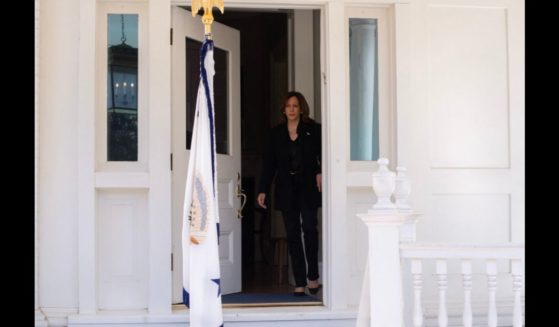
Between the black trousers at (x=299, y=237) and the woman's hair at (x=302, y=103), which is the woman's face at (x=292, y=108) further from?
the black trousers at (x=299, y=237)

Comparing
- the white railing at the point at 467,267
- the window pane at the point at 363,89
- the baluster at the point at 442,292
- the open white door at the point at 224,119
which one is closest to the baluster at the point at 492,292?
the white railing at the point at 467,267

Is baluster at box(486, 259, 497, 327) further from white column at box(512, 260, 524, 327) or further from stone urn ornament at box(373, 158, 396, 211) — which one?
stone urn ornament at box(373, 158, 396, 211)

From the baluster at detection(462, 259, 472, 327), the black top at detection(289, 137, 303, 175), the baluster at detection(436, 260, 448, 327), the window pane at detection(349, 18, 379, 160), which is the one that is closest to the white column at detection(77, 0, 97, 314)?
the black top at detection(289, 137, 303, 175)

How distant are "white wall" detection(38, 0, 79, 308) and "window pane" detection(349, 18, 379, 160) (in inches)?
76.8

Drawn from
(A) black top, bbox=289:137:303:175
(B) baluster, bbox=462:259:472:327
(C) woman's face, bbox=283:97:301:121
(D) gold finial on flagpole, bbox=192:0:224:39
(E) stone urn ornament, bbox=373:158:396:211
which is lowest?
(B) baluster, bbox=462:259:472:327

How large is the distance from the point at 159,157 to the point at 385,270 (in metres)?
1.99

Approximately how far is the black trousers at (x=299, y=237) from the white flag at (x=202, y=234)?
4.78ft

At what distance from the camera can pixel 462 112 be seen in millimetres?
5680

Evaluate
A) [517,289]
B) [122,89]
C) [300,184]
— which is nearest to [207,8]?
[122,89]

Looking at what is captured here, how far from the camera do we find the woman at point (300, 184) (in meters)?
6.23

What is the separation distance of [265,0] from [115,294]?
7.52 feet

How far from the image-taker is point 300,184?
6273 mm

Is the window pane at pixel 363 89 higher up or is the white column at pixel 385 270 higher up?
the window pane at pixel 363 89

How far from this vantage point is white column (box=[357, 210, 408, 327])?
159 inches
